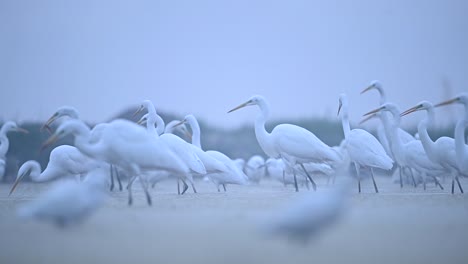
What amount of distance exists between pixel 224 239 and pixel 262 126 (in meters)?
8.56

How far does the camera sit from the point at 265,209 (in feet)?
31.9

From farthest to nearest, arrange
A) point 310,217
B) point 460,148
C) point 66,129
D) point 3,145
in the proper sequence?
point 3,145 → point 460,148 → point 66,129 → point 310,217

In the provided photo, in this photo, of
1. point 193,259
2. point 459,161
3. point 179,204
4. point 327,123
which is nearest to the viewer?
point 193,259

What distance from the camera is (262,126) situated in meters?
15.1

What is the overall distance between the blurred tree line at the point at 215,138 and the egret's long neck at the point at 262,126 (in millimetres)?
9699

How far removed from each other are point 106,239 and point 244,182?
8410mm

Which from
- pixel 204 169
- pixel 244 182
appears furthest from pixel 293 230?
pixel 244 182

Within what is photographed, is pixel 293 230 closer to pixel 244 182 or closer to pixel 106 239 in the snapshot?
pixel 106 239

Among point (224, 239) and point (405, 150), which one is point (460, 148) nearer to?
point (405, 150)

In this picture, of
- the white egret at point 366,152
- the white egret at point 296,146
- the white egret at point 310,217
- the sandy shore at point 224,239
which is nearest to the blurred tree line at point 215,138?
the white egret at point 296,146

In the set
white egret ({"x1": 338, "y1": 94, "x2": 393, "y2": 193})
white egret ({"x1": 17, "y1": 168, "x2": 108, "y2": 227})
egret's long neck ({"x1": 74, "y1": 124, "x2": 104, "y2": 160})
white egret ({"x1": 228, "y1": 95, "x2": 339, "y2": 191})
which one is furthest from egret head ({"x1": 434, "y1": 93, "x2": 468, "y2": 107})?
white egret ({"x1": 17, "y1": 168, "x2": 108, "y2": 227})

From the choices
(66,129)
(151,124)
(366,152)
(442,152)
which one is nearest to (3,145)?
(151,124)

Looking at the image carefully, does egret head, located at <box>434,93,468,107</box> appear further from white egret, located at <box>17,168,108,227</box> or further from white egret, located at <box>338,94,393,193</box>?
white egret, located at <box>17,168,108,227</box>

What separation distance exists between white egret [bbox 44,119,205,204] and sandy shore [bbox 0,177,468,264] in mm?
853
